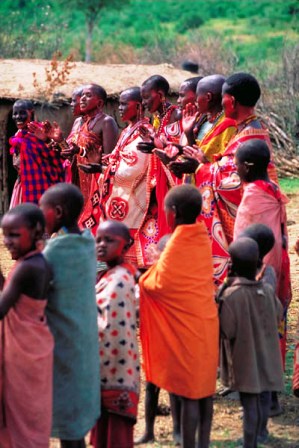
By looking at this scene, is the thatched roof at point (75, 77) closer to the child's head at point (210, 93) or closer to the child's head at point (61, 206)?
the child's head at point (210, 93)

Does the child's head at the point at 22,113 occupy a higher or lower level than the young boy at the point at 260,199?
higher

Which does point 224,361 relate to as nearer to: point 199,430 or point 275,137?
point 199,430

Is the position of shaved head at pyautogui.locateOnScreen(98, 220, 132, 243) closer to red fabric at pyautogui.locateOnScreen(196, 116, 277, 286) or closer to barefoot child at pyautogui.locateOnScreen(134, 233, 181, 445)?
barefoot child at pyautogui.locateOnScreen(134, 233, 181, 445)

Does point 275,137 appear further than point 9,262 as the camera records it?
Yes

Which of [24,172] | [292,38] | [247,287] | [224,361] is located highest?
[292,38]

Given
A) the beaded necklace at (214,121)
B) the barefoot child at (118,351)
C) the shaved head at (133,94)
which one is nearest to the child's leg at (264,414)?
the barefoot child at (118,351)

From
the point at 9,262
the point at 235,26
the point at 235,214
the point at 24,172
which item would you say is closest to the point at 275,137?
the point at 9,262

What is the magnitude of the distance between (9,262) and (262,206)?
18.9 ft

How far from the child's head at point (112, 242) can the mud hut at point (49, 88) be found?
8828mm

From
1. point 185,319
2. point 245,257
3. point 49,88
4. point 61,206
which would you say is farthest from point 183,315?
point 49,88

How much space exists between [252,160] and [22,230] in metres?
1.66

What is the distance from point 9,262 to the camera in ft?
35.8

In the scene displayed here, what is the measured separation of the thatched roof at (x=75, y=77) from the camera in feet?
46.3

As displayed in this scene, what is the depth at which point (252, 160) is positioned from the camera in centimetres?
561
